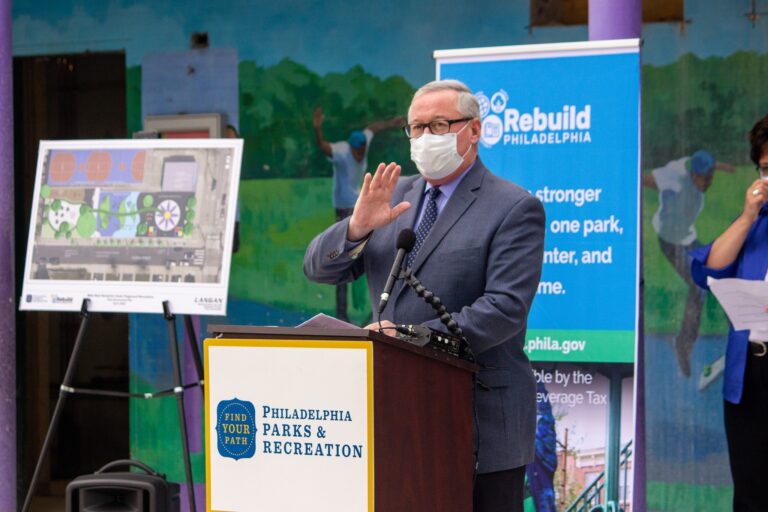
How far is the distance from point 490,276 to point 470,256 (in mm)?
83

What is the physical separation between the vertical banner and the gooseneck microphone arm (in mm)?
1551

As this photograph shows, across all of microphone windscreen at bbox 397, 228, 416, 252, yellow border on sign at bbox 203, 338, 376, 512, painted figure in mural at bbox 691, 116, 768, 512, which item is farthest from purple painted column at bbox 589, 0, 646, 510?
yellow border on sign at bbox 203, 338, 376, 512

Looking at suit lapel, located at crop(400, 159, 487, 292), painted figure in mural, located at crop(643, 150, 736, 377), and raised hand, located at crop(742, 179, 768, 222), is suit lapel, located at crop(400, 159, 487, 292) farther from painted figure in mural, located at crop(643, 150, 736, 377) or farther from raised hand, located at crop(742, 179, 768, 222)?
painted figure in mural, located at crop(643, 150, 736, 377)

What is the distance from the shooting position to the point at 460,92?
10.6 feet

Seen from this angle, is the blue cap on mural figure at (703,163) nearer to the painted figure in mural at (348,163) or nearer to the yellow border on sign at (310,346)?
the painted figure in mural at (348,163)

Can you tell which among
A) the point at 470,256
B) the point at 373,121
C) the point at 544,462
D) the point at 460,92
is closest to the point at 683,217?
the point at 373,121

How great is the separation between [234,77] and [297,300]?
4.45 ft

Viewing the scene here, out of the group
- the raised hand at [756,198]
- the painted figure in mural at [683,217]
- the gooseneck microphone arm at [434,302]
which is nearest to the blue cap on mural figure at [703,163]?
the painted figure in mural at [683,217]

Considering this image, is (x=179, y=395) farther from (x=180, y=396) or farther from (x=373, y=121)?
(x=373, y=121)

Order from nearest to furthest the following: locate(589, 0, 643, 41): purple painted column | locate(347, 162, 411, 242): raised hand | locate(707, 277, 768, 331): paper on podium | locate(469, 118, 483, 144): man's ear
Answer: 1. locate(347, 162, 411, 242): raised hand
2. locate(469, 118, 483, 144): man's ear
3. locate(707, 277, 768, 331): paper on podium
4. locate(589, 0, 643, 41): purple painted column

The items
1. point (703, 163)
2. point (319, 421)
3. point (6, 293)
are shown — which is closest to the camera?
point (319, 421)

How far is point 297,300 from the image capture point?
6375 mm

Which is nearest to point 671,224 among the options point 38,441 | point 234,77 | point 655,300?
point 655,300

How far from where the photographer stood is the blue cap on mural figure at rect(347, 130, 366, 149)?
246 inches
